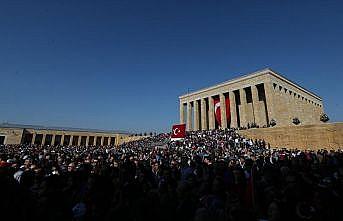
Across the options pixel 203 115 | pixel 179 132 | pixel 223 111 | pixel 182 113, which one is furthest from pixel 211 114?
pixel 179 132

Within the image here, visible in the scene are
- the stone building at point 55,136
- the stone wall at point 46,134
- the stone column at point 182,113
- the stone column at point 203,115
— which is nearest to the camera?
the stone column at point 203,115

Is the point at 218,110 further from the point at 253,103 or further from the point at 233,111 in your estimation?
the point at 253,103

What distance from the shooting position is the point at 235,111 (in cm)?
4803

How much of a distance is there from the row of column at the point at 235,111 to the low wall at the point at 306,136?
1027cm

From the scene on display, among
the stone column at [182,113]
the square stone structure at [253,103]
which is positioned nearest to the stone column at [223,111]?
the square stone structure at [253,103]

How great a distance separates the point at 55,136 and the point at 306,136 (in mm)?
73352

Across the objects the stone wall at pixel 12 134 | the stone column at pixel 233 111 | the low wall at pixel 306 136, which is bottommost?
the low wall at pixel 306 136

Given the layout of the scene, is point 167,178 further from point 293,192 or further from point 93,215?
point 293,192

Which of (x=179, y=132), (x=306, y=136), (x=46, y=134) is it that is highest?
(x=46, y=134)

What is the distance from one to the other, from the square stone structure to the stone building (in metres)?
19.1

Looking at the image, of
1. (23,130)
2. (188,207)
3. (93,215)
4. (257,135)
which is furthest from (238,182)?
(23,130)

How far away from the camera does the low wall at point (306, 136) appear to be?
2672 cm

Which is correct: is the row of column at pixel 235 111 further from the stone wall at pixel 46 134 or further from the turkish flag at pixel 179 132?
the turkish flag at pixel 179 132

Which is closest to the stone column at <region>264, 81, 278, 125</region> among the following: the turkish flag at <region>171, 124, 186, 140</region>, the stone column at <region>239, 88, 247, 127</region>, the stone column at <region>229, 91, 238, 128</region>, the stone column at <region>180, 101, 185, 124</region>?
the stone column at <region>239, 88, 247, 127</region>
